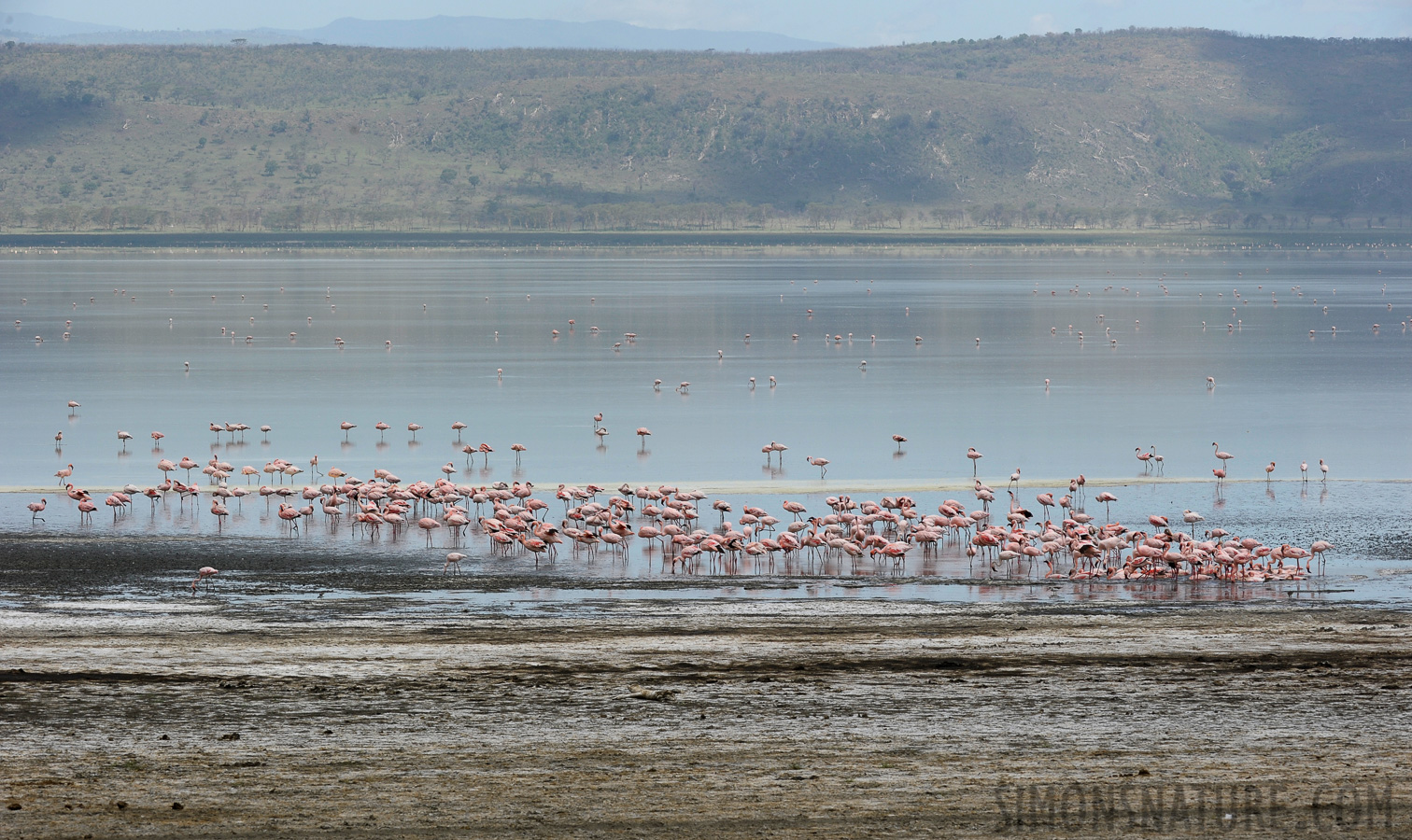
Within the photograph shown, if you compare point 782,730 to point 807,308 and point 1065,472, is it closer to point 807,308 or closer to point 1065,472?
point 1065,472

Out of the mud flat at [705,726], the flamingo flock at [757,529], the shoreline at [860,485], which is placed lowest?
the mud flat at [705,726]

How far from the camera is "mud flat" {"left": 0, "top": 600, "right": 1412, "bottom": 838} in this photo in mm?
8344

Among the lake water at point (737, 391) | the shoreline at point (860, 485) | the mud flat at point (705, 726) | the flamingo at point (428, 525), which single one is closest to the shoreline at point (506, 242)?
the lake water at point (737, 391)

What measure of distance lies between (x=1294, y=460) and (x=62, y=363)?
33.0 meters

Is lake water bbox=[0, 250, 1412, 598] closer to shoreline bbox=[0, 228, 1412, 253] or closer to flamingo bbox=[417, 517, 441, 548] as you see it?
flamingo bbox=[417, 517, 441, 548]

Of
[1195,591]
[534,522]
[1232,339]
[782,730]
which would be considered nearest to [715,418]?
[534,522]

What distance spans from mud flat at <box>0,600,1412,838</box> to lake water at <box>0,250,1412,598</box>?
13.8 ft

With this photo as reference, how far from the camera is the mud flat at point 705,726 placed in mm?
8344

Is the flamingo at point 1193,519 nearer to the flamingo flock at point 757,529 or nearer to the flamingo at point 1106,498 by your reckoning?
the flamingo flock at point 757,529

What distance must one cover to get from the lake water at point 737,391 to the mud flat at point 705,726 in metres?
4.21

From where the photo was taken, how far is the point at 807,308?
7119 cm

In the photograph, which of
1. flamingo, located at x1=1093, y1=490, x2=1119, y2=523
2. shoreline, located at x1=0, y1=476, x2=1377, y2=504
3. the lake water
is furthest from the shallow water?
flamingo, located at x1=1093, y1=490, x2=1119, y2=523

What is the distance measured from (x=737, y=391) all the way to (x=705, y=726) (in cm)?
2766

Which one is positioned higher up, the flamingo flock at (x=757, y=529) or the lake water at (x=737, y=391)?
the lake water at (x=737, y=391)
